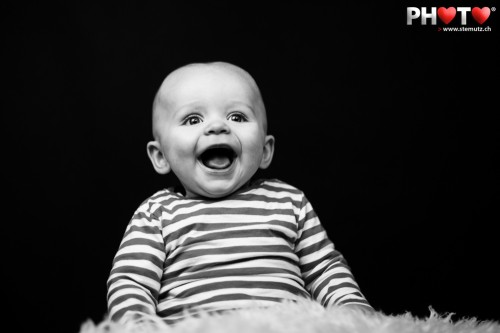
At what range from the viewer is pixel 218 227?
3.76 feet

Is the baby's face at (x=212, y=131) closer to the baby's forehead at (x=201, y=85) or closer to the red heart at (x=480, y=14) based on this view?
the baby's forehead at (x=201, y=85)

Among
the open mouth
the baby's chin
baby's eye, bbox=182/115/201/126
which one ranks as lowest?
the baby's chin

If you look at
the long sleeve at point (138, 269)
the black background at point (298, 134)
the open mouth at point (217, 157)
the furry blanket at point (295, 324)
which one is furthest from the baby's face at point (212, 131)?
the black background at point (298, 134)

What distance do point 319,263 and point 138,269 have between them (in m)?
0.38

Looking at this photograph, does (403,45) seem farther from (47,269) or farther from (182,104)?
(47,269)

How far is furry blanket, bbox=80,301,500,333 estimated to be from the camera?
0.73 meters

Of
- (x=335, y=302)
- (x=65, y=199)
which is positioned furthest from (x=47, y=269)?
(x=335, y=302)

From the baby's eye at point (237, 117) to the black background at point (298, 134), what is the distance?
0.49 m

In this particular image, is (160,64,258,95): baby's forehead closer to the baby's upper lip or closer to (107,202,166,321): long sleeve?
the baby's upper lip

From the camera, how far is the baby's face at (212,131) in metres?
1.16

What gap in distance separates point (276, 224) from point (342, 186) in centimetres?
57

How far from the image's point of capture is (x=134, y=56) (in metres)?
1.65

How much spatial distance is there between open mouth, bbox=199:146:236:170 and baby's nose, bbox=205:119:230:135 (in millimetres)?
46

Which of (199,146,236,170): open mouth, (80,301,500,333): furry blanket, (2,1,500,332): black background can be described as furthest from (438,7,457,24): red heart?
(80,301,500,333): furry blanket
